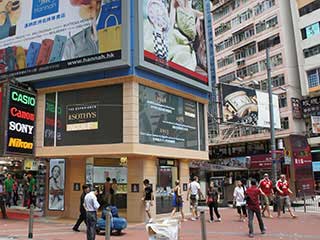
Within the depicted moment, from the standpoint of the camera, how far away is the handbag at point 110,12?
57.4ft

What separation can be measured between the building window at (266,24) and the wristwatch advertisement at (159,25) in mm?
28719

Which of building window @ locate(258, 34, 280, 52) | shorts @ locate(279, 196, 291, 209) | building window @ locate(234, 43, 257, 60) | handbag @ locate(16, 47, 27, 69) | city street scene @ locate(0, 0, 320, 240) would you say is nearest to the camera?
city street scene @ locate(0, 0, 320, 240)

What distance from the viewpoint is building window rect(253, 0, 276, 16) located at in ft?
150

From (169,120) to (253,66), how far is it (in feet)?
100.0

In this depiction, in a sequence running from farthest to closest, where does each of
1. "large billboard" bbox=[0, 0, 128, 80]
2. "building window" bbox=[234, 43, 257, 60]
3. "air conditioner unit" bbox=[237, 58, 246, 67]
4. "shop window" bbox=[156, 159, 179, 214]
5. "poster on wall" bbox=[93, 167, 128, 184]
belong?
"air conditioner unit" bbox=[237, 58, 246, 67], "building window" bbox=[234, 43, 257, 60], "poster on wall" bbox=[93, 167, 128, 184], "shop window" bbox=[156, 159, 179, 214], "large billboard" bbox=[0, 0, 128, 80]

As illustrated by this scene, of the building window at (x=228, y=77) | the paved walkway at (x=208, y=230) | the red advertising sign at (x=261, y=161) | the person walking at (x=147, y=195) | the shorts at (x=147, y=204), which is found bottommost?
the paved walkway at (x=208, y=230)

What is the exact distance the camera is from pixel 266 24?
45.9 m

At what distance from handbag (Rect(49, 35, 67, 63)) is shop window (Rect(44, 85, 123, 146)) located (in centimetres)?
163

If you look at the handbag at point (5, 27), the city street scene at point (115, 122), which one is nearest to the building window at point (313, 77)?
the city street scene at point (115, 122)

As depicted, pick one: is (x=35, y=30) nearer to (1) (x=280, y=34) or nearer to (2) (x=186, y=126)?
(2) (x=186, y=126)

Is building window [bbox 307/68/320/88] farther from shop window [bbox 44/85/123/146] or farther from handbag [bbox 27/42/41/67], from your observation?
handbag [bbox 27/42/41/67]

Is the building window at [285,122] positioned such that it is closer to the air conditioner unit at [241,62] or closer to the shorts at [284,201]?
the air conditioner unit at [241,62]

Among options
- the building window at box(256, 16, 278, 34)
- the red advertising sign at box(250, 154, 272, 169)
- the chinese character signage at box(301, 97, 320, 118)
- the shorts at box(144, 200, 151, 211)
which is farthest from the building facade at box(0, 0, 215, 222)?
the building window at box(256, 16, 278, 34)

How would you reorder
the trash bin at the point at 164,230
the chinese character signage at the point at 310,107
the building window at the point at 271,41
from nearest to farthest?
the trash bin at the point at 164,230 < the chinese character signage at the point at 310,107 < the building window at the point at 271,41
